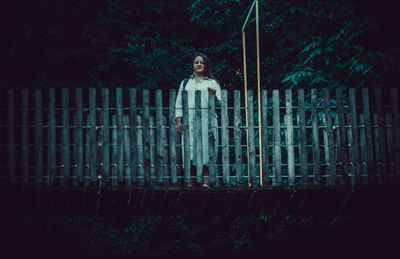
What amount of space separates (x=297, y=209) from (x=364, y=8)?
4150mm

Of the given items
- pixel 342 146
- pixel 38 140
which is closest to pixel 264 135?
pixel 342 146

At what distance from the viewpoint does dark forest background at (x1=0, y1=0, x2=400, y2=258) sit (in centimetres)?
1236

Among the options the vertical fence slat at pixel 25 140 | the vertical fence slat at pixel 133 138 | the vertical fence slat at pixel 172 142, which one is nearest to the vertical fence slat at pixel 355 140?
the vertical fence slat at pixel 172 142

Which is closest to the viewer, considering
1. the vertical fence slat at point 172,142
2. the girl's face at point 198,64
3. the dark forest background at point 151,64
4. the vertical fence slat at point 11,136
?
the vertical fence slat at point 11,136

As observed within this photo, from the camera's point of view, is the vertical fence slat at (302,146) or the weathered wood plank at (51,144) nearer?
the weathered wood plank at (51,144)

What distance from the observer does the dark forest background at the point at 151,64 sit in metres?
12.4

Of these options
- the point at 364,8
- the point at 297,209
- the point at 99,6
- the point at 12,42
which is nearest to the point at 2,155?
the point at 297,209

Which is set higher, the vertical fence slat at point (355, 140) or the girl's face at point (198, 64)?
the girl's face at point (198, 64)

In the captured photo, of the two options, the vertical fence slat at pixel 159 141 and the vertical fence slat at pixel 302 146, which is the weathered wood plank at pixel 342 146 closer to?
the vertical fence slat at pixel 302 146

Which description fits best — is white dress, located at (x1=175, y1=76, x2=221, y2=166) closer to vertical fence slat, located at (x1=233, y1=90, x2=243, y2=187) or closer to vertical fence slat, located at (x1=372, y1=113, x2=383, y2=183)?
vertical fence slat, located at (x1=233, y1=90, x2=243, y2=187)

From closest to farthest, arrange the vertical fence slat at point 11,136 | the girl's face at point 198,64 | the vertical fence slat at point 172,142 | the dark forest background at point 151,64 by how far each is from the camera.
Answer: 1. the vertical fence slat at point 11,136
2. the vertical fence slat at point 172,142
3. the girl's face at point 198,64
4. the dark forest background at point 151,64

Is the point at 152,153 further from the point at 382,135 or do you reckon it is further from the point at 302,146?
the point at 382,135

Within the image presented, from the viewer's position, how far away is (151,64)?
13.8 metres

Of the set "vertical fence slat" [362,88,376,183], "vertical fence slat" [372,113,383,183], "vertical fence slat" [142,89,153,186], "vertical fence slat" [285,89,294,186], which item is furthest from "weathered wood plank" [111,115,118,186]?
"vertical fence slat" [372,113,383,183]
